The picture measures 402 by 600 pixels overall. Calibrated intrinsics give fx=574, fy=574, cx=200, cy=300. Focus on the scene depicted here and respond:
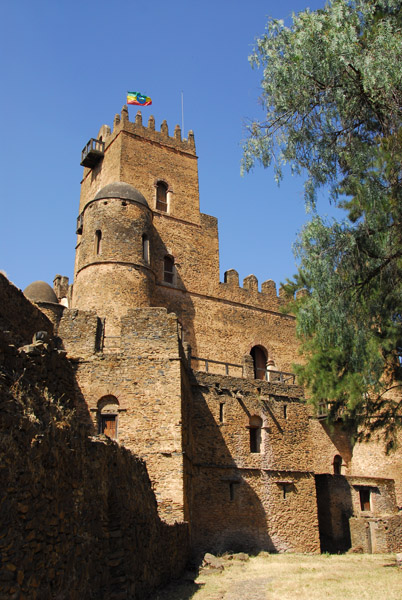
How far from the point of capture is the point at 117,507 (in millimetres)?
8188

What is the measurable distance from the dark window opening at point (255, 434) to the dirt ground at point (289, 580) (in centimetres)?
350

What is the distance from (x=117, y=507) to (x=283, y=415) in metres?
12.6

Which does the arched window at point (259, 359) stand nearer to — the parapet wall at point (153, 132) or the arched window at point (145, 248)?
the arched window at point (145, 248)

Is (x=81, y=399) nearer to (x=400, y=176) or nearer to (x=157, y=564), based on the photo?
(x=157, y=564)

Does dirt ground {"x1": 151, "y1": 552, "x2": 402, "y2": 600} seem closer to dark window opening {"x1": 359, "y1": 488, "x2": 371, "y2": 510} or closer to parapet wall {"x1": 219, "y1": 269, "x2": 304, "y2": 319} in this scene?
dark window opening {"x1": 359, "y1": 488, "x2": 371, "y2": 510}

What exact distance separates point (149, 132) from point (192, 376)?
47.7 feet

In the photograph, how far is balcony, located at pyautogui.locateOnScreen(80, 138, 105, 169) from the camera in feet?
91.4

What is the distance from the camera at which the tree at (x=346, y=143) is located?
417 inches

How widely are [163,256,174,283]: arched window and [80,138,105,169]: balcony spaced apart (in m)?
6.65

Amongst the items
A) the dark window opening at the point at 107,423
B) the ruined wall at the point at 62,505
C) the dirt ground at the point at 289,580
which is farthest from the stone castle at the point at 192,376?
the ruined wall at the point at 62,505

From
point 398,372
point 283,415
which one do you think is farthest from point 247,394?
point 398,372

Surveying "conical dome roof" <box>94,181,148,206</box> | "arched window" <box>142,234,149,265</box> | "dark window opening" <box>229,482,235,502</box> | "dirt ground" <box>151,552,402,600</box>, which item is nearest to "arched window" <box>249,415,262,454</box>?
"dark window opening" <box>229,482,235,502</box>

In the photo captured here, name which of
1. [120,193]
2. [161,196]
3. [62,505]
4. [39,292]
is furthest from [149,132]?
[62,505]

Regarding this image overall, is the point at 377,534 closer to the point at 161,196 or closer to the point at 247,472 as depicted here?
the point at 247,472
